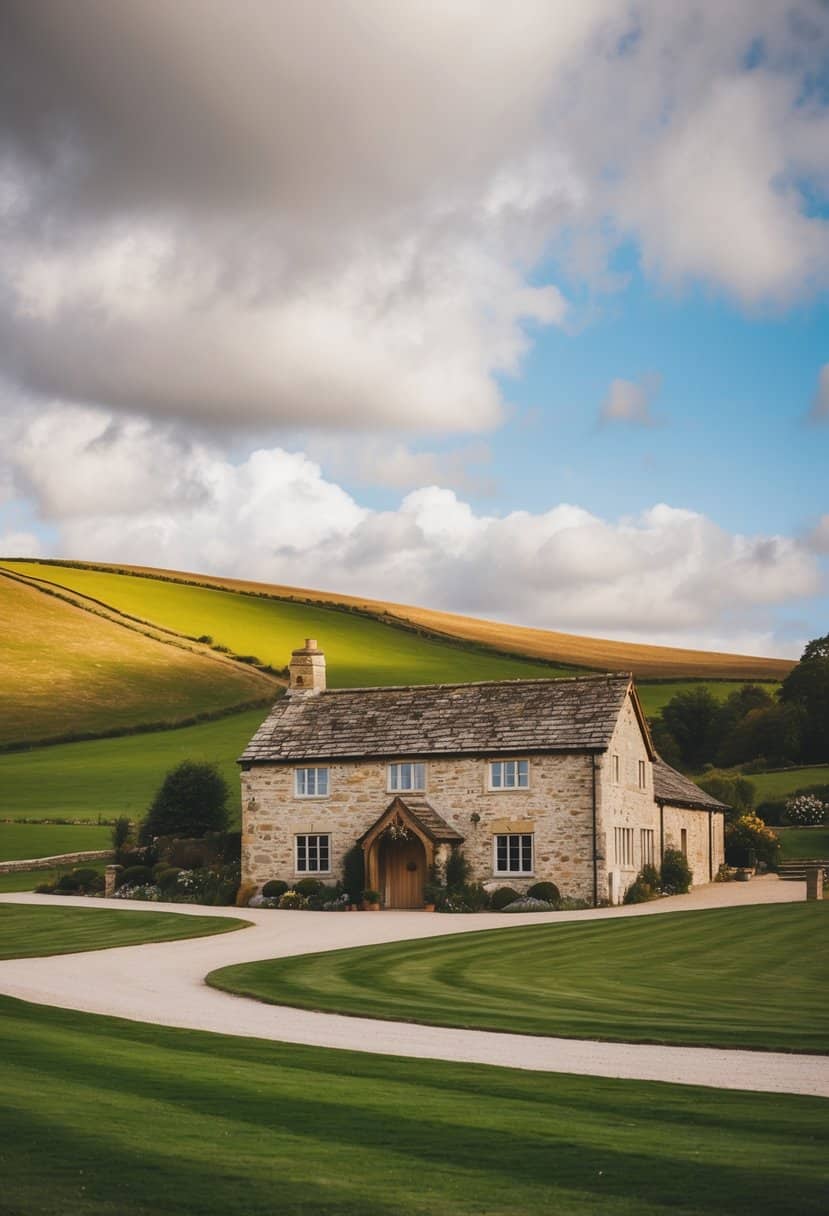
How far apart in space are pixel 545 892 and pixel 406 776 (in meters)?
6.85

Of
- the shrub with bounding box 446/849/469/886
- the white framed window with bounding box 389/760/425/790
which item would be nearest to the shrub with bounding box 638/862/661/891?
the shrub with bounding box 446/849/469/886

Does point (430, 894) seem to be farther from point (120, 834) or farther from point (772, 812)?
point (772, 812)

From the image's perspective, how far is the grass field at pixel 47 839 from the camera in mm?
60906

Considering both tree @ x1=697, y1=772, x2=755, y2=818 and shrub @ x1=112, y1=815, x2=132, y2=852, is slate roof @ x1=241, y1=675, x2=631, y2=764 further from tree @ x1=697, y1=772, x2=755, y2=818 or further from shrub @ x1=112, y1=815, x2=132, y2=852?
tree @ x1=697, y1=772, x2=755, y2=818

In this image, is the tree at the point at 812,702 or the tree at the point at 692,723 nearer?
the tree at the point at 812,702

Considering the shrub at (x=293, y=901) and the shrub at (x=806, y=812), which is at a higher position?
the shrub at (x=806, y=812)

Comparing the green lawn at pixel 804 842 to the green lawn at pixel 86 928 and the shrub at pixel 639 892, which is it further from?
the green lawn at pixel 86 928

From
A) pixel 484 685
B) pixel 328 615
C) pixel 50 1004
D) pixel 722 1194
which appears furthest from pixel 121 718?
pixel 722 1194

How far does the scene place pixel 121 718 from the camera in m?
88.3

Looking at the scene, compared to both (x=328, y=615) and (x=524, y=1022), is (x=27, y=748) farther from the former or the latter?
(x=524, y=1022)

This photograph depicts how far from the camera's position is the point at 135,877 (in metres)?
51.4

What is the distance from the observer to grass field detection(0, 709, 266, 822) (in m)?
70.4

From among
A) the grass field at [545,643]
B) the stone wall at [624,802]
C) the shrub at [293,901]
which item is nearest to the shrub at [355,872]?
the shrub at [293,901]

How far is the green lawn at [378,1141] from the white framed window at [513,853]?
99.5 feet
